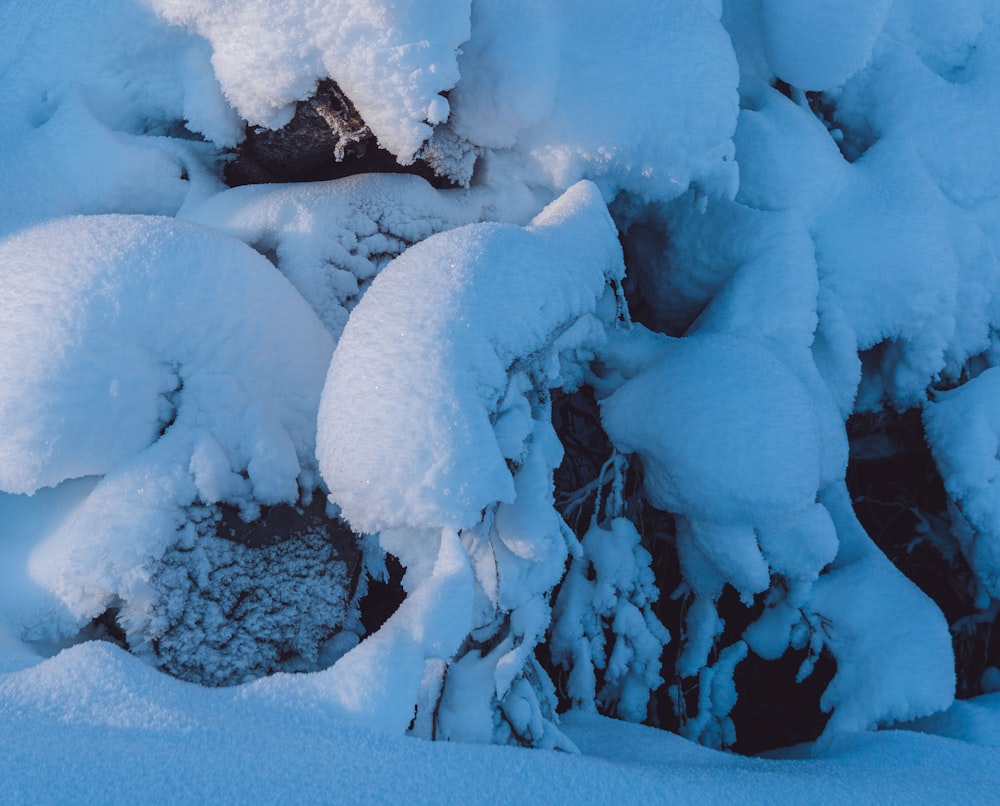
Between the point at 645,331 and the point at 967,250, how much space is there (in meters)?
0.98

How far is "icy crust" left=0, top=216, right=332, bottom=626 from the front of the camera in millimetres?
1170

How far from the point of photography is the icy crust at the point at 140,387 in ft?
3.84

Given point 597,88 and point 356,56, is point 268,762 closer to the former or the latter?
point 356,56

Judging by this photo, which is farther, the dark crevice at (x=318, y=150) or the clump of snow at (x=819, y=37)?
the clump of snow at (x=819, y=37)

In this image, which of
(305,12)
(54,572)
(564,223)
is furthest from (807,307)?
(54,572)

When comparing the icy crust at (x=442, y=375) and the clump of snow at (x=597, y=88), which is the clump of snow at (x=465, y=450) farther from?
the clump of snow at (x=597, y=88)

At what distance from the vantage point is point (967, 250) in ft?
6.82

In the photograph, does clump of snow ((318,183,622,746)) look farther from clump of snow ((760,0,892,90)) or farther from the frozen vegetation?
clump of snow ((760,0,892,90))

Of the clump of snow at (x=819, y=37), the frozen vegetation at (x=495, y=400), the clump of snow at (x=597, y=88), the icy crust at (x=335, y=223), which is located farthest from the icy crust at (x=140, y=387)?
the clump of snow at (x=819, y=37)

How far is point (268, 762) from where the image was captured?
838 millimetres

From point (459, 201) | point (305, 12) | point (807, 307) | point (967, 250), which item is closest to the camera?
point (305, 12)

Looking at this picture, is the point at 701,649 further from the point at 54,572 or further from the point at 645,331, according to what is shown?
the point at 54,572

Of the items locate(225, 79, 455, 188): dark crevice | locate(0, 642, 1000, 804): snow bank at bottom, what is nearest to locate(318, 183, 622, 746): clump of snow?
locate(0, 642, 1000, 804): snow bank at bottom

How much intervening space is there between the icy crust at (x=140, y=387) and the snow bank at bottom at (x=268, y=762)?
0.22 meters
